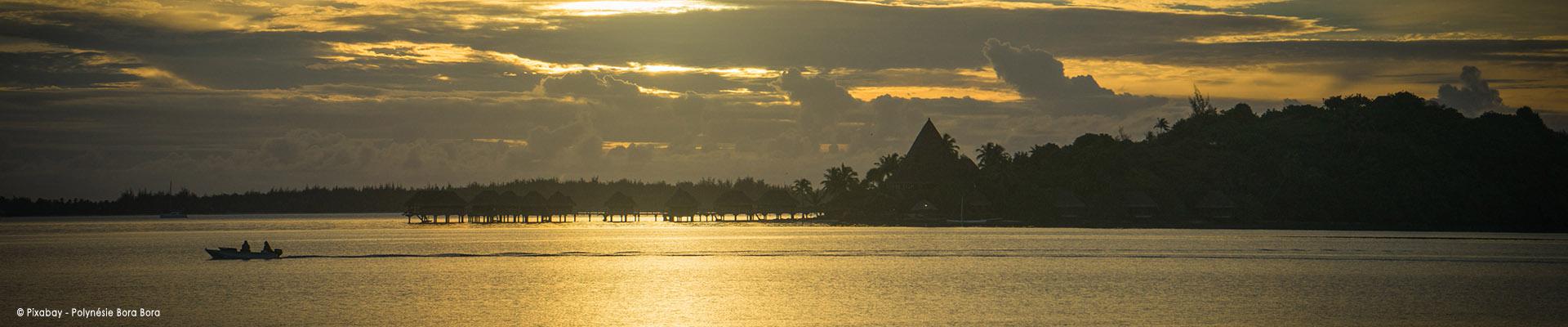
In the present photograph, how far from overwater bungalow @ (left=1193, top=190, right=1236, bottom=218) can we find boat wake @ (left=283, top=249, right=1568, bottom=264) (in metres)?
40.7

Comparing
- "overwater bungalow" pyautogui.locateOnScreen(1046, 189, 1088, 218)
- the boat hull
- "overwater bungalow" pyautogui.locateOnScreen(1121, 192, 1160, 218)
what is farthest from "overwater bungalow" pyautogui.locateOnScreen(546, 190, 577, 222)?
the boat hull

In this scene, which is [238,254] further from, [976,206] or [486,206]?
[486,206]

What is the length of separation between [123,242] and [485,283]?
199 feet

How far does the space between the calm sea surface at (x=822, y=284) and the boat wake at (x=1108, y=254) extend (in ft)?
0.73

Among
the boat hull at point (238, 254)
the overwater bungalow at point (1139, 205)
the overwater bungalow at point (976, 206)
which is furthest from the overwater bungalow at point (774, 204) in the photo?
the boat hull at point (238, 254)

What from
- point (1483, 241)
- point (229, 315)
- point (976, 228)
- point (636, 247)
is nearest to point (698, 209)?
point (976, 228)

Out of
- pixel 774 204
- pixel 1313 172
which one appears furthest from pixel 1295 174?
pixel 774 204

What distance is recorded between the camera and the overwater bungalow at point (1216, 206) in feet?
359

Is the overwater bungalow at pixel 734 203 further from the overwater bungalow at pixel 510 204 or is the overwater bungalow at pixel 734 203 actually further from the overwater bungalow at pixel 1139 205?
the overwater bungalow at pixel 1139 205

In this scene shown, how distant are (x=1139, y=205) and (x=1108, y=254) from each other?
50.5m

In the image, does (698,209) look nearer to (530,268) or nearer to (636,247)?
(636,247)

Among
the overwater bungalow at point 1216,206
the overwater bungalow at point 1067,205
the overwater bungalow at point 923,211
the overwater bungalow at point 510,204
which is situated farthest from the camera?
the overwater bungalow at point 510,204

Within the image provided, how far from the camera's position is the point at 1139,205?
113375mm

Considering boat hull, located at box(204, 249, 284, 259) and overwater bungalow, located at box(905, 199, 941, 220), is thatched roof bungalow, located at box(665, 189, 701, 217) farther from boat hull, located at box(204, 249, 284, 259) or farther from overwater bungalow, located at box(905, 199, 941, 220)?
boat hull, located at box(204, 249, 284, 259)
